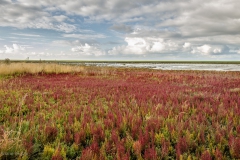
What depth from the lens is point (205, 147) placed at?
3.98 metres

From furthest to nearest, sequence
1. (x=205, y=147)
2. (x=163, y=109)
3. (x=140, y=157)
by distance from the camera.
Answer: (x=163, y=109) < (x=205, y=147) < (x=140, y=157)

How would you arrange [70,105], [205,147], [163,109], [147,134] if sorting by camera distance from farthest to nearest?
[70,105] → [163,109] → [147,134] → [205,147]

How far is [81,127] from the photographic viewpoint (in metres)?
4.79

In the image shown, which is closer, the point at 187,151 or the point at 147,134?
the point at 187,151

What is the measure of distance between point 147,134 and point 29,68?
20728 millimetres

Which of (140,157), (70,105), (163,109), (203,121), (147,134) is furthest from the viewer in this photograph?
(70,105)

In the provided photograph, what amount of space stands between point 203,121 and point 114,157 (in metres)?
2.96

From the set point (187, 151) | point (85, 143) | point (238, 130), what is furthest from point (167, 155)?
point (238, 130)

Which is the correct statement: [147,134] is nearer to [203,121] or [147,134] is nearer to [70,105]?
[203,121]

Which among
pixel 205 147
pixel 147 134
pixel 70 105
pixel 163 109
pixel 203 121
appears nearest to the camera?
pixel 205 147

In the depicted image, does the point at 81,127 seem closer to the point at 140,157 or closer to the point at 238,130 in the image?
the point at 140,157

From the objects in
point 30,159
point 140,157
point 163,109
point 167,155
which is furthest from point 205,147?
point 30,159

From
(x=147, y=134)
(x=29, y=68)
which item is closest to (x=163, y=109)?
(x=147, y=134)

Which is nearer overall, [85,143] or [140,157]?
[140,157]
